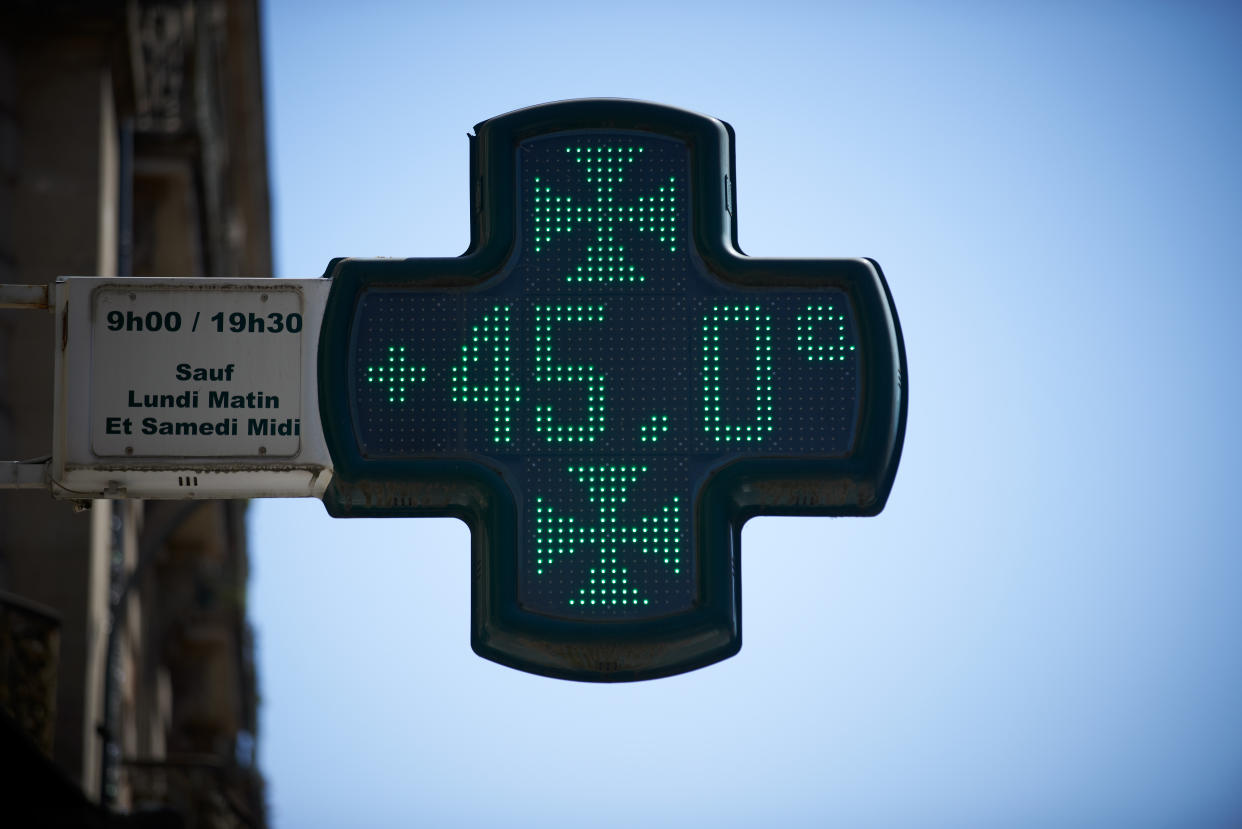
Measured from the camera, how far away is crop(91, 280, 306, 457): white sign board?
13.2 ft

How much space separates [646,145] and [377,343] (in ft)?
2.68

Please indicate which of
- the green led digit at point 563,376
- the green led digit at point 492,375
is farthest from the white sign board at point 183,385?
the green led digit at point 563,376

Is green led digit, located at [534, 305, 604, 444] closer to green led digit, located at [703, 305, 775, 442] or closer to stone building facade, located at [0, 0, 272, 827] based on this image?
green led digit, located at [703, 305, 775, 442]

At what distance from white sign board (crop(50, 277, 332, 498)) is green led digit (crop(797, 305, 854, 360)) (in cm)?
116

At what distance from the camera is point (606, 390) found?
12.8 ft

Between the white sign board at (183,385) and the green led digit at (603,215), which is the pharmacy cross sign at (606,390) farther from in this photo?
the white sign board at (183,385)

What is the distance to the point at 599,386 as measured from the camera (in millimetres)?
3910

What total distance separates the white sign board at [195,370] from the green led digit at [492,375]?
0.41m

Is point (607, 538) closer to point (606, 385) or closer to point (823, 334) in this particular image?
point (606, 385)

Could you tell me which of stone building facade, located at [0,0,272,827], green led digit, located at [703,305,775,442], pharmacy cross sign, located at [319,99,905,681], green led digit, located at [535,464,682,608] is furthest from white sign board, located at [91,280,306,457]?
stone building facade, located at [0,0,272,827]

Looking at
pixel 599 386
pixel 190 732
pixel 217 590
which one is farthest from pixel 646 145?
pixel 190 732

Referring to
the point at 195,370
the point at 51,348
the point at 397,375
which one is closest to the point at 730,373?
the point at 397,375

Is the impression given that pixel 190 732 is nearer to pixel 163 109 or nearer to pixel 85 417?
pixel 163 109

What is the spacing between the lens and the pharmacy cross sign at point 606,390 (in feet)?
12.5
